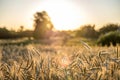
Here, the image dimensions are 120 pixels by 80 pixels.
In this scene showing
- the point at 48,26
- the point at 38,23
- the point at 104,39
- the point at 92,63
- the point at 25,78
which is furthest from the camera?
the point at 38,23

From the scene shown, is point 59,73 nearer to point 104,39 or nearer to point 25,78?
point 25,78

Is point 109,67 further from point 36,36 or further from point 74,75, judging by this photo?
point 36,36

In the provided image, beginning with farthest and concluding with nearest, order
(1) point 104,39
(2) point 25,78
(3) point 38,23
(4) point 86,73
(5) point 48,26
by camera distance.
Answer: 1. (3) point 38,23
2. (5) point 48,26
3. (1) point 104,39
4. (2) point 25,78
5. (4) point 86,73

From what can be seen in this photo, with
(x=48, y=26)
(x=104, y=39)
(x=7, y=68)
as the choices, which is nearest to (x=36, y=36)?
(x=48, y=26)

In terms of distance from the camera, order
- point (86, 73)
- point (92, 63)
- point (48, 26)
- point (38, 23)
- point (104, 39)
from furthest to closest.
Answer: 1. point (38, 23)
2. point (48, 26)
3. point (104, 39)
4. point (92, 63)
5. point (86, 73)

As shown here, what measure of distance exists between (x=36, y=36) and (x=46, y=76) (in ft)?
138

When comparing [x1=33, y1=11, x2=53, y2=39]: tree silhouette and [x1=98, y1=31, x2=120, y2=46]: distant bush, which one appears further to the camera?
[x1=33, y1=11, x2=53, y2=39]: tree silhouette

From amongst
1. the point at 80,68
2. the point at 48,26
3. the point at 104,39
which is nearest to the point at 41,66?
the point at 80,68

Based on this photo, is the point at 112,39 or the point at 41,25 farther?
the point at 41,25

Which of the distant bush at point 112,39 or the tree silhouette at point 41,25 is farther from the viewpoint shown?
the tree silhouette at point 41,25

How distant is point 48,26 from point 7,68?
4126cm

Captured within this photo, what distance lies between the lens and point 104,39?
13.4 meters

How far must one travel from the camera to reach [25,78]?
4.51 feet

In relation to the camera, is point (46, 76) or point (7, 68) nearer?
point (46, 76)
